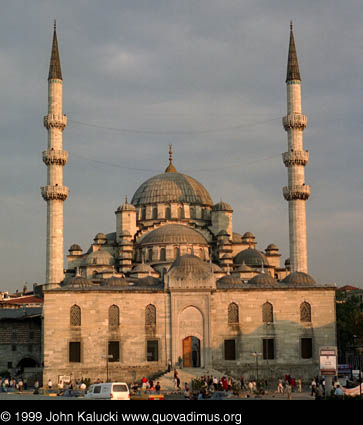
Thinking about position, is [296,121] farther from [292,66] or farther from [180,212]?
[180,212]

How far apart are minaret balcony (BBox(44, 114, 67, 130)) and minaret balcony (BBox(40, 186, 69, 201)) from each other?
4623 millimetres

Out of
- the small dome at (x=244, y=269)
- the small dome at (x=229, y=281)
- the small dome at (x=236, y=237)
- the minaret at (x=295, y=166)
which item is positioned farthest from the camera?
the small dome at (x=236, y=237)

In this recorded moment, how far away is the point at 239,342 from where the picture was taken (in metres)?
51.6

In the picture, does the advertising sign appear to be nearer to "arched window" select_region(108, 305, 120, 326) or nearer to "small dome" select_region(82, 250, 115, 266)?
"arched window" select_region(108, 305, 120, 326)

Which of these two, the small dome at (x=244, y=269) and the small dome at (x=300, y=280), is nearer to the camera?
the small dome at (x=300, y=280)

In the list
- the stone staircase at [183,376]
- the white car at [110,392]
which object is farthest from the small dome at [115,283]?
the white car at [110,392]

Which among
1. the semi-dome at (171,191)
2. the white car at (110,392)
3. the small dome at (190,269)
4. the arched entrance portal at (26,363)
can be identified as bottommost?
the white car at (110,392)

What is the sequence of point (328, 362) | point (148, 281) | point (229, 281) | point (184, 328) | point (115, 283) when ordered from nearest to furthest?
point (328, 362) → point (184, 328) → point (115, 283) → point (229, 281) → point (148, 281)

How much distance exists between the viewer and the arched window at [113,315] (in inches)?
2013

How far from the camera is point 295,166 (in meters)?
60.4

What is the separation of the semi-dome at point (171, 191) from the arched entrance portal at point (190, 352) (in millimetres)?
18778

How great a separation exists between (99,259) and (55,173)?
26.0ft

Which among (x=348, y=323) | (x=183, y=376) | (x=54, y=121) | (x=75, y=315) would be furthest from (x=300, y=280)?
(x=54, y=121)

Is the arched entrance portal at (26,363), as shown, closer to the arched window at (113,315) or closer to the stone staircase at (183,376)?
the arched window at (113,315)
